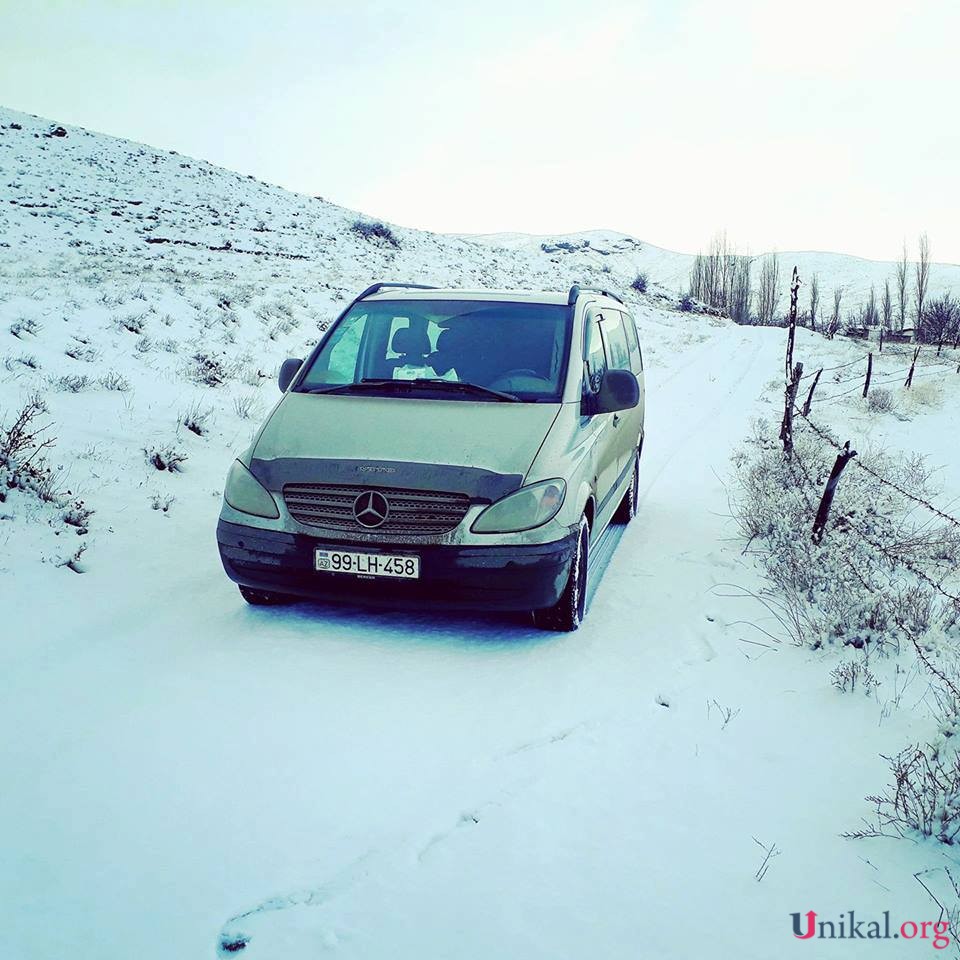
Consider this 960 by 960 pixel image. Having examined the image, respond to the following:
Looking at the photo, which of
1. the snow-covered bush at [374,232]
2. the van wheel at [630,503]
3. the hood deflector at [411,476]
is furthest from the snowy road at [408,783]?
the snow-covered bush at [374,232]

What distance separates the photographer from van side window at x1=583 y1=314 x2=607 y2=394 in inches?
195

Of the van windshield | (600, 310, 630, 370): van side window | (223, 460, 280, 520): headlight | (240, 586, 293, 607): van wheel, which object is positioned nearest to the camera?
(223, 460, 280, 520): headlight

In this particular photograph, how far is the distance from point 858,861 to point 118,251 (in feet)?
97.6

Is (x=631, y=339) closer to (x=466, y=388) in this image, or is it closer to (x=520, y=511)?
(x=466, y=388)

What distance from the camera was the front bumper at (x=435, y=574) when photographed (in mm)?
3820

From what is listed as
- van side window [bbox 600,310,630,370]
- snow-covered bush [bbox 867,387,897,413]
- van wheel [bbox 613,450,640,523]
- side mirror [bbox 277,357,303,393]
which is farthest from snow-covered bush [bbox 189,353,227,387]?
snow-covered bush [bbox 867,387,897,413]

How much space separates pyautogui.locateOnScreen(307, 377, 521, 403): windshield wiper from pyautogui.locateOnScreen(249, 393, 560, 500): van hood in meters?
0.11

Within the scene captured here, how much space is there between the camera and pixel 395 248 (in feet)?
142

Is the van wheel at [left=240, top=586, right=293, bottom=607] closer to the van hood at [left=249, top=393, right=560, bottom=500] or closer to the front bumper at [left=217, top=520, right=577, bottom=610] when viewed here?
the front bumper at [left=217, top=520, right=577, bottom=610]

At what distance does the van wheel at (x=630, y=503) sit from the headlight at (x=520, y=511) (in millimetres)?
2682

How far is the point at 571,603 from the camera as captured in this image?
427 cm

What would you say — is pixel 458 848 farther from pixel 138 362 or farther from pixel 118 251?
pixel 118 251

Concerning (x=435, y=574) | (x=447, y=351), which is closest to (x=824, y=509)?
(x=447, y=351)

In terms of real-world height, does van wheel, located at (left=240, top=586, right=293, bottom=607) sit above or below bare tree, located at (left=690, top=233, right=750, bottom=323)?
below
